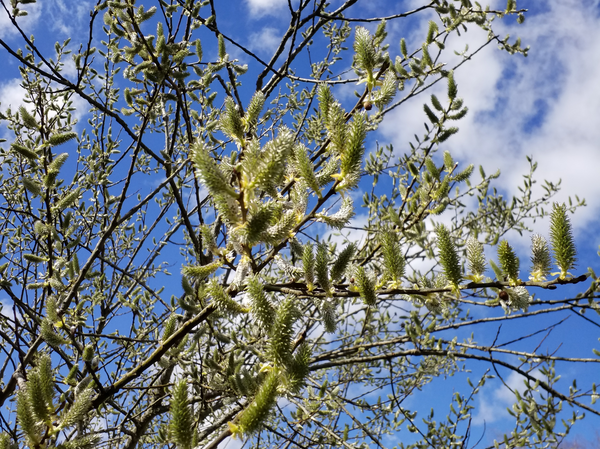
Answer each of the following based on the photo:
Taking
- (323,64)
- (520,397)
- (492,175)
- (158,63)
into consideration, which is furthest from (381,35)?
(323,64)

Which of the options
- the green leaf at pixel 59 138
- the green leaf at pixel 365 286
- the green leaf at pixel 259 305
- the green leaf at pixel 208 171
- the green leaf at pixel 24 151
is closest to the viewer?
the green leaf at pixel 208 171

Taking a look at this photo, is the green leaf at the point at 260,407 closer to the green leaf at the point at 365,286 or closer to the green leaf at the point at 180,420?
the green leaf at the point at 180,420

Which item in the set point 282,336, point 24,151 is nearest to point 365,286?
point 282,336

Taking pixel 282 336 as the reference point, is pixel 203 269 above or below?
above

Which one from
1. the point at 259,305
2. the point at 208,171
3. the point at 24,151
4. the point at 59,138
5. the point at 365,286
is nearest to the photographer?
the point at 208,171

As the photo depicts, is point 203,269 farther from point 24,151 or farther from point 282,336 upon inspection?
point 24,151

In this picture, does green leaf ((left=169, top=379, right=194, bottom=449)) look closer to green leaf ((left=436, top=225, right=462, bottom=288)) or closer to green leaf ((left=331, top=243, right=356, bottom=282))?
green leaf ((left=331, top=243, right=356, bottom=282))

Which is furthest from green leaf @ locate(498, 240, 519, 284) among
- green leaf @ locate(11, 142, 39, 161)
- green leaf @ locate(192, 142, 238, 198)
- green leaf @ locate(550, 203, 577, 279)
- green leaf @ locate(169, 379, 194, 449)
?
green leaf @ locate(11, 142, 39, 161)

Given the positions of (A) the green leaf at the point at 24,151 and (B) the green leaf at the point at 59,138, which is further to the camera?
(B) the green leaf at the point at 59,138

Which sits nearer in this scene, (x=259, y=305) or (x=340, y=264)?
(x=259, y=305)

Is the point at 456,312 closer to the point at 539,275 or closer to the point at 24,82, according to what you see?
the point at 539,275

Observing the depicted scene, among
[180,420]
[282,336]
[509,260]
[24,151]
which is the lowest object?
[180,420]

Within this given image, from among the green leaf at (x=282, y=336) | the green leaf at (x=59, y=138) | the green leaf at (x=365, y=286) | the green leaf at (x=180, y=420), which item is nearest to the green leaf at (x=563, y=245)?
the green leaf at (x=365, y=286)

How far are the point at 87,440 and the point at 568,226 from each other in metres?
1.39
